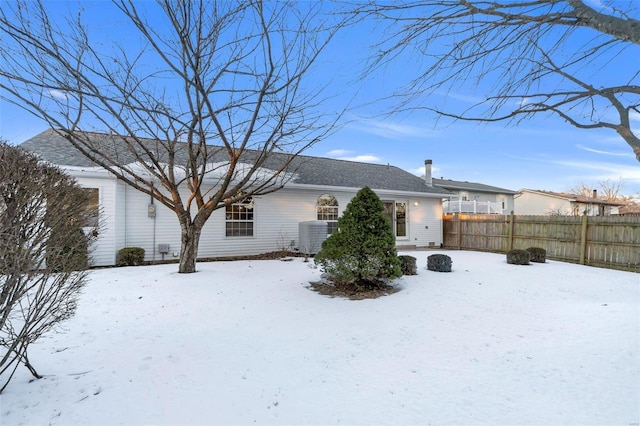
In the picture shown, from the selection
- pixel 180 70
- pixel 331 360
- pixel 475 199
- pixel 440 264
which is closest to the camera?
pixel 331 360

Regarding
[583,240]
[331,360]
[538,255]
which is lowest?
[331,360]

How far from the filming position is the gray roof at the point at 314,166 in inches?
388

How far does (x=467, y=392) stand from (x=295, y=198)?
10217mm

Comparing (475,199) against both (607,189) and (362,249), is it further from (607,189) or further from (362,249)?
(607,189)

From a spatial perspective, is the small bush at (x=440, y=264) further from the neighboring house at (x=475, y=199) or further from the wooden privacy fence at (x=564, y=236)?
the neighboring house at (x=475, y=199)

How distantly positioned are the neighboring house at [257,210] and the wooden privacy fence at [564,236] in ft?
6.39

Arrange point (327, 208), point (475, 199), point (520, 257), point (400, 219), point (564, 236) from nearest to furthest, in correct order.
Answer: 1. point (520, 257)
2. point (564, 236)
3. point (327, 208)
4. point (400, 219)
5. point (475, 199)

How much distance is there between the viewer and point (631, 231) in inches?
386

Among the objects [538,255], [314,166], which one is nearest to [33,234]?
[538,255]

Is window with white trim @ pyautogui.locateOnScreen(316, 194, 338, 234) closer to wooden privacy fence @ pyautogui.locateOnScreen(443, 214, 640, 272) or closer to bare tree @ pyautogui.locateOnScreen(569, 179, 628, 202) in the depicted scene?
wooden privacy fence @ pyautogui.locateOnScreen(443, 214, 640, 272)

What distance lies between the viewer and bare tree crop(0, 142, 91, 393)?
232 centimetres

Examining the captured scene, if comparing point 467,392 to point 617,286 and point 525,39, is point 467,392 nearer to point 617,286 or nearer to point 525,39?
point 525,39

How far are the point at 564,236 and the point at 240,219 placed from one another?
11.9m

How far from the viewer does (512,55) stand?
2596mm
